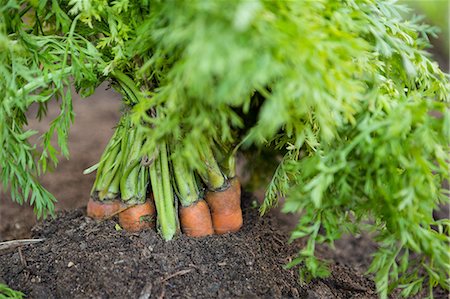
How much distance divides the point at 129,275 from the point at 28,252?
0.29 m

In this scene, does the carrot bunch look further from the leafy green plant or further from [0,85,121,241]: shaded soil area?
[0,85,121,241]: shaded soil area

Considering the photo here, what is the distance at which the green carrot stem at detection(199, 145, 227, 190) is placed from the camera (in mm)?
1237

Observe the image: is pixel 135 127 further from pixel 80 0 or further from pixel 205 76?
pixel 205 76

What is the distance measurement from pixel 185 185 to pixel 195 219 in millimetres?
84

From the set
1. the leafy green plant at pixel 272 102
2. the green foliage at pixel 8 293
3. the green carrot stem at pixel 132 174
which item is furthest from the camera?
the green carrot stem at pixel 132 174

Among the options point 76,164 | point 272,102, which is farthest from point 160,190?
point 76,164

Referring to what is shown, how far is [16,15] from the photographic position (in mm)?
1104

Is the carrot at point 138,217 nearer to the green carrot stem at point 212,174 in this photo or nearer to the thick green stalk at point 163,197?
the thick green stalk at point 163,197

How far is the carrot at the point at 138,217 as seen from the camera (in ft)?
4.17

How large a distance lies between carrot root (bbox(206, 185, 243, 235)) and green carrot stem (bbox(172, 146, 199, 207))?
0.18 feet

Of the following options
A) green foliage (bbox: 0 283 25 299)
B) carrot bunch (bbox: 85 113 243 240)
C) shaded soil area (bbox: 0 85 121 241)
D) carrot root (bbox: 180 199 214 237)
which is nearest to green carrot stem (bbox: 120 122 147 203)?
carrot bunch (bbox: 85 113 243 240)

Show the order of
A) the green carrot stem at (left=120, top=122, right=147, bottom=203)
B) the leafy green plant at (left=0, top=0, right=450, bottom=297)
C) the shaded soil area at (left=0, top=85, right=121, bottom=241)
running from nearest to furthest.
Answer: the leafy green plant at (left=0, top=0, right=450, bottom=297) < the green carrot stem at (left=120, top=122, right=147, bottom=203) < the shaded soil area at (left=0, top=85, right=121, bottom=241)

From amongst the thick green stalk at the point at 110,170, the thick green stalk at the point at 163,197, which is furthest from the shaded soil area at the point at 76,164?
the thick green stalk at the point at 163,197

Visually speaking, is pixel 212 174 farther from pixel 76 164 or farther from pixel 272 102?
pixel 76 164
